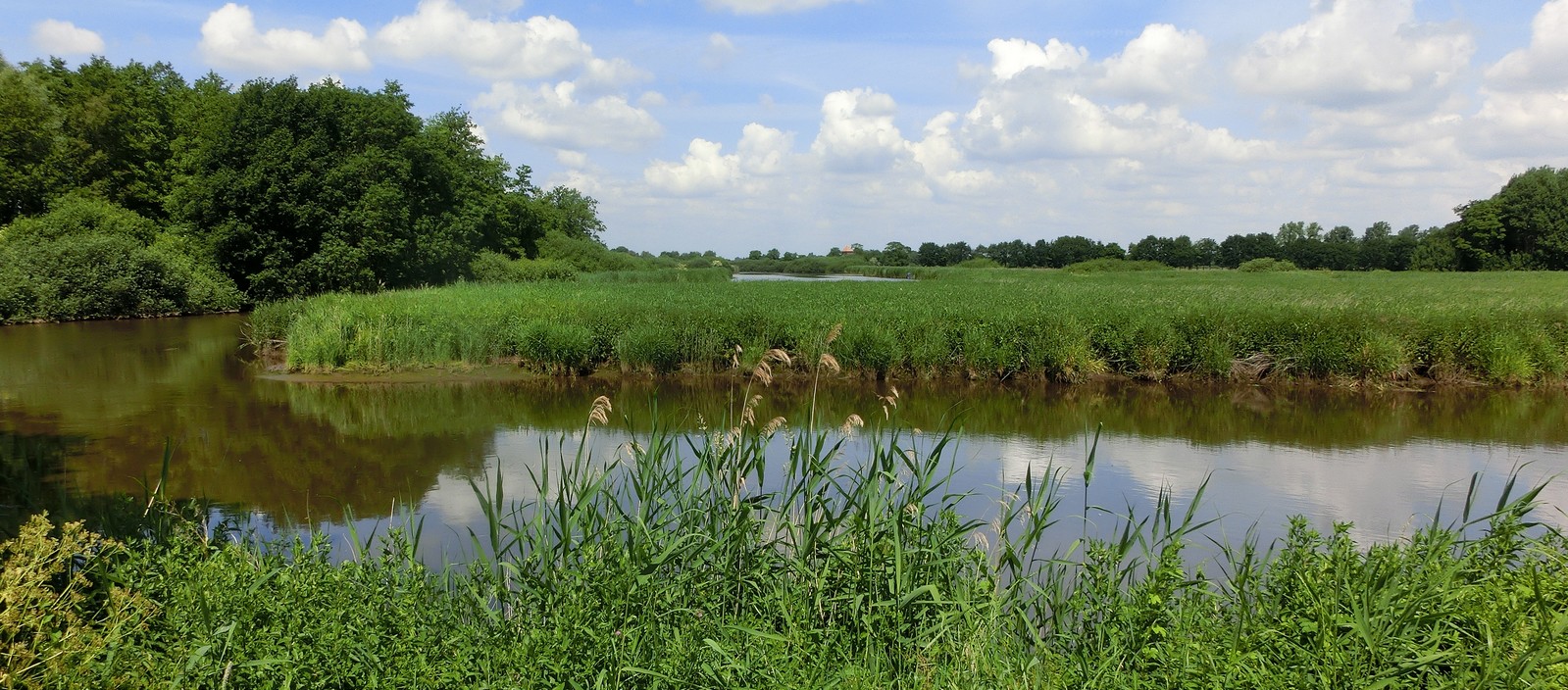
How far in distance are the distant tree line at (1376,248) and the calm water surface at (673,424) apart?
55.7 metres

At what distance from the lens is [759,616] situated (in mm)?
4285

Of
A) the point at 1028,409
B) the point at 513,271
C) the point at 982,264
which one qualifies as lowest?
the point at 1028,409

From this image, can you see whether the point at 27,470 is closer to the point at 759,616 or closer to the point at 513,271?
the point at 759,616

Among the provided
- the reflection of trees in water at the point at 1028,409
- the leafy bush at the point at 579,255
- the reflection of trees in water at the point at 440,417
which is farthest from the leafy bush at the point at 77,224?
the leafy bush at the point at 579,255

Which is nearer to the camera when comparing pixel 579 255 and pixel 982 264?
pixel 579 255

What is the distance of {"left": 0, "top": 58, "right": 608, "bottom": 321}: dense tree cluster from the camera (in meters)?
28.5

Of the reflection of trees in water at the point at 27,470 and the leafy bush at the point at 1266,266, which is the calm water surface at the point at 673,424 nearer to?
the reflection of trees in water at the point at 27,470

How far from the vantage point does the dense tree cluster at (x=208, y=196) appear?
28484mm

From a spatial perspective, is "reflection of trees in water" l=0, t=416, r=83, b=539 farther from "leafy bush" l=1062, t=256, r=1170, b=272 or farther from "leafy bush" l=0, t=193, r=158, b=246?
"leafy bush" l=1062, t=256, r=1170, b=272

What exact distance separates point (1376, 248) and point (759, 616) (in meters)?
83.9

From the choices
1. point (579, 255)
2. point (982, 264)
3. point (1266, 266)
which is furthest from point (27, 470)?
point (982, 264)

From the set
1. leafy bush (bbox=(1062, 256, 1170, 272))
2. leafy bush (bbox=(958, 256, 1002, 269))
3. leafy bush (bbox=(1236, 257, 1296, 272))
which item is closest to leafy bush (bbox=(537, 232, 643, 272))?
leafy bush (bbox=(958, 256, 1002, 269))

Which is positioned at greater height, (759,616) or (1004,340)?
(1004,340)

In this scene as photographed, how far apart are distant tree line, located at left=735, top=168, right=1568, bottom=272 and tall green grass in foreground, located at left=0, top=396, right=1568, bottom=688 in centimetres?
6738
